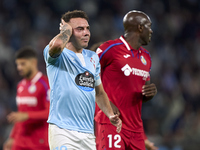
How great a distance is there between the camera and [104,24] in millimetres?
13492

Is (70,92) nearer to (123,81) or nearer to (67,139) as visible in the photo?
(67,139)

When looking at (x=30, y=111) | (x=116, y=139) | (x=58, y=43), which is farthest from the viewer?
(x=30, y=111)

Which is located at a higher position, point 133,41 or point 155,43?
point 155,43

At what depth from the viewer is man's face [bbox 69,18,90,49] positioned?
4.19m

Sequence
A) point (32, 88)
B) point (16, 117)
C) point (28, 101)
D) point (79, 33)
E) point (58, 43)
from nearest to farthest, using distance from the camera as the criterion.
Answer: point (58, 43), point (79, 33), point (16, 117), point (28, 101), point (32, 88)

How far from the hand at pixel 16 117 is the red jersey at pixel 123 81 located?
1.80 metres

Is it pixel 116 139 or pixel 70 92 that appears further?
pixel 116 139

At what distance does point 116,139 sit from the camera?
5.03m

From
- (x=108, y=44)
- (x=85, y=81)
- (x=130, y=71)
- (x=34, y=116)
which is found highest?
(x=108, y=44)

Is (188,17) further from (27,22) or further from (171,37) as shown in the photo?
(27,22)

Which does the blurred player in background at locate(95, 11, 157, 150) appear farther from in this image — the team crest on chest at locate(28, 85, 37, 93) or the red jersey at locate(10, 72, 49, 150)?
the team crest on chest at locate(28, 85, 37, 93)

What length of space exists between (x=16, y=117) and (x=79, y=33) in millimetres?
2782

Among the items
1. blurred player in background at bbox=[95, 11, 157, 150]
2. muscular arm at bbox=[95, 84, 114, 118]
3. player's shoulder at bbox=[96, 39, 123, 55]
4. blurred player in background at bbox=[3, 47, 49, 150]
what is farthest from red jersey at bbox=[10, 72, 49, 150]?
muscular arm at bbox=[95, 84, 114, 118]

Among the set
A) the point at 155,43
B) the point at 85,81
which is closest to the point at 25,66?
the point at 85,81
